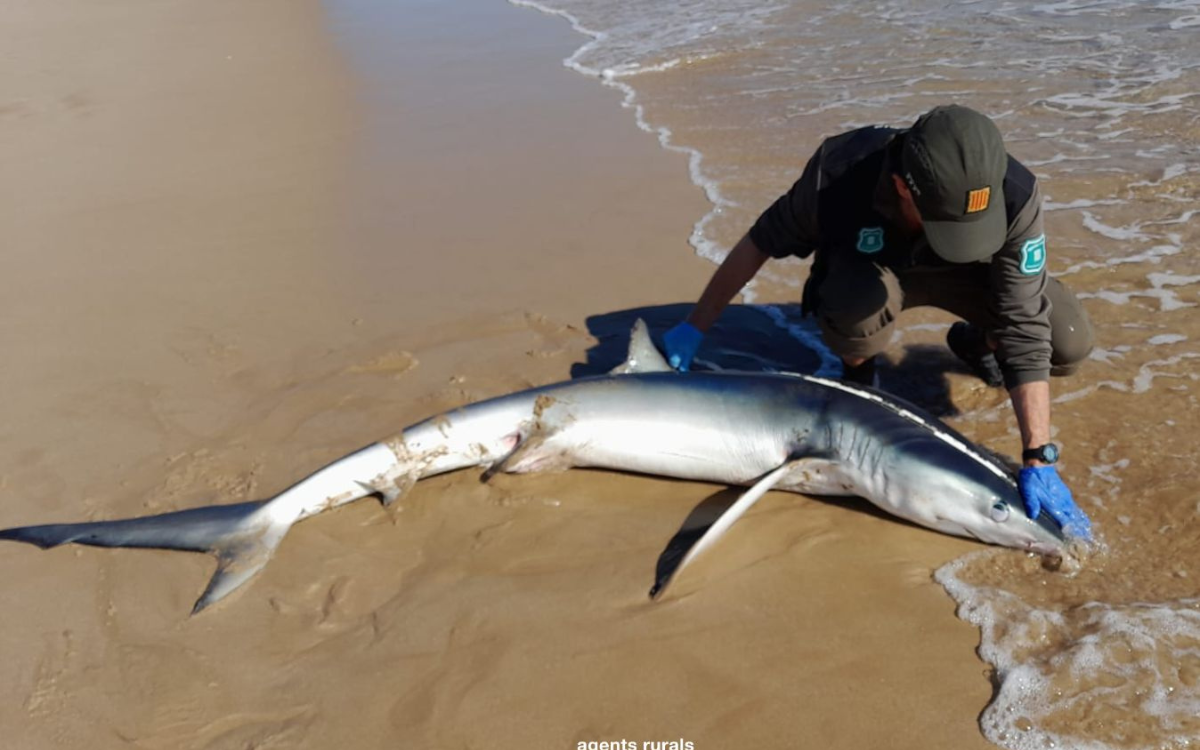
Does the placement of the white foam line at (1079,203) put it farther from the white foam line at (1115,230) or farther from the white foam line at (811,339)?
the white foam line at (811,339)

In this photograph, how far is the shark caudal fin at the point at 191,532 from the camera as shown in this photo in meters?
3.99

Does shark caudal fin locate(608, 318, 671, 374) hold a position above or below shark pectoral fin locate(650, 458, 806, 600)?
above

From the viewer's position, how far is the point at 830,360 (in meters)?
5.36

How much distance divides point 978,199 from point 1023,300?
66 centimetres

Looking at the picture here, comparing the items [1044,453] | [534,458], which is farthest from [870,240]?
[534,458]

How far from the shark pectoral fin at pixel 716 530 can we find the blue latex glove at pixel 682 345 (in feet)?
3.74

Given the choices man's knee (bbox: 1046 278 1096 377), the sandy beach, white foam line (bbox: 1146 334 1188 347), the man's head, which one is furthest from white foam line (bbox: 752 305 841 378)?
white foam line (bbox: 1146 334 1188 347)

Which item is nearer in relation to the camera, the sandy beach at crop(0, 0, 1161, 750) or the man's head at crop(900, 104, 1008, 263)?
the sandy beach at crop(0, 0, 1161, 750)

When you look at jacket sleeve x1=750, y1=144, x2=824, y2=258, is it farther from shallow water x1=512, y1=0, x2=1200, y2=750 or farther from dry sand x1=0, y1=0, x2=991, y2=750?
dry sand x1=0, y1=0, x2=991, y2=750

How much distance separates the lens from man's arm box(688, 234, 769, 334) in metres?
4.83

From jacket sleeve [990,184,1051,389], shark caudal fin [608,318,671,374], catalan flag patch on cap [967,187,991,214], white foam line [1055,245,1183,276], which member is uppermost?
catalan flag patch on cap [967,187,991,214]

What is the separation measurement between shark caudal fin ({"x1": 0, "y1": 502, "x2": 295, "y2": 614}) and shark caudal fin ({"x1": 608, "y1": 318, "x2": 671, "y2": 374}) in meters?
1.64

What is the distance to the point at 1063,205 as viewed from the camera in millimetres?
6914

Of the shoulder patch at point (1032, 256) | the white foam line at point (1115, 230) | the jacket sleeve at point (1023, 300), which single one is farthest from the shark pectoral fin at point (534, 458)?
the white foam line at point (1115, 230)
